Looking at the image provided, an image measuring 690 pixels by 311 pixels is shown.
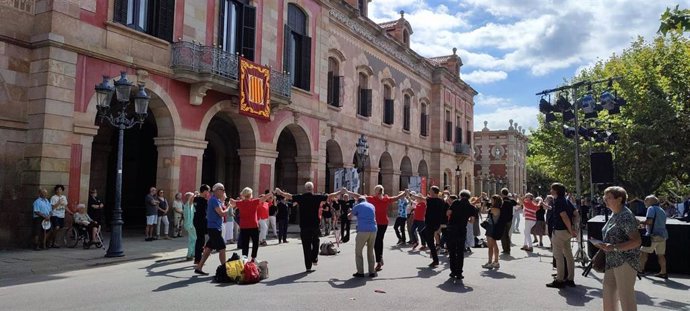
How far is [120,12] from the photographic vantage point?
14.8 metres

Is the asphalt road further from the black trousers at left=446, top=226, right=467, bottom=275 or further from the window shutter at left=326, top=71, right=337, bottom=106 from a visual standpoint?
the window shutter at left=326, top=71, right=337, bottom=106

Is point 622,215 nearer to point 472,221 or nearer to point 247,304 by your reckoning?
point 247,304

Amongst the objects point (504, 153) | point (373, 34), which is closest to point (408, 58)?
point (373, 34)

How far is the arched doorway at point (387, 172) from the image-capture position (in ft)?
105

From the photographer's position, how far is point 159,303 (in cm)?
691

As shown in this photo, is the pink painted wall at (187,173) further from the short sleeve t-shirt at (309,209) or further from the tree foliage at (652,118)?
the tree foliage at (652,118)

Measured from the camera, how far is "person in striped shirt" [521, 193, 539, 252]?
14.7 metres

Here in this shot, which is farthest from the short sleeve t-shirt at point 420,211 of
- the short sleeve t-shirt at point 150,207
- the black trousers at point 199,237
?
the short sleeve t-shirt at point 150,207

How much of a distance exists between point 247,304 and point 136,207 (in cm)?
1595

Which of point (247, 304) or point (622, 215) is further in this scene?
point (247, 304)

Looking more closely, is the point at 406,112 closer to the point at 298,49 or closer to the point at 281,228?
the point at 298,49

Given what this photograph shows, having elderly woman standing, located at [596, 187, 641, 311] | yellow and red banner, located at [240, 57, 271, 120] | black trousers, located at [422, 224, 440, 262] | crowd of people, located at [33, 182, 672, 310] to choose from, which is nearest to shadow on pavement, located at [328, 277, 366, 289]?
crowd of people, located at [33, 182, 672, 310]

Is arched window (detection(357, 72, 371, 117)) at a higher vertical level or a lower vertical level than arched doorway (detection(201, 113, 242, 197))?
higher

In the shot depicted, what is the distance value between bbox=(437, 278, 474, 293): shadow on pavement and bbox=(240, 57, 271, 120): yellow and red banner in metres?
11.0
